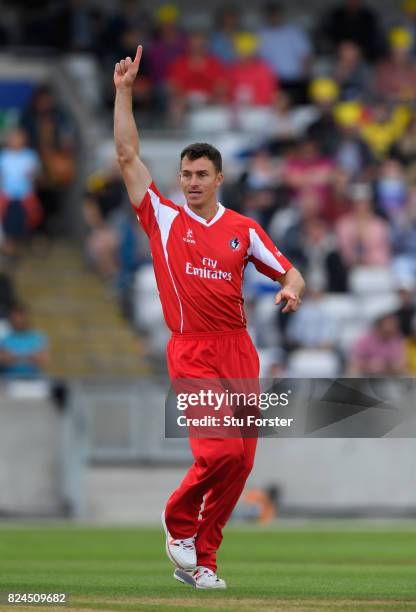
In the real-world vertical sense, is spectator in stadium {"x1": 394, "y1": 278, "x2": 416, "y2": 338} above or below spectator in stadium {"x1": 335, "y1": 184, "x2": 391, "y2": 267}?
below

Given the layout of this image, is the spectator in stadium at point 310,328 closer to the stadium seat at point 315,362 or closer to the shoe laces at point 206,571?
the stadium seat at point 315,362

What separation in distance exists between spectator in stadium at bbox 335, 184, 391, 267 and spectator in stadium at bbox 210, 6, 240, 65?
4806 mm

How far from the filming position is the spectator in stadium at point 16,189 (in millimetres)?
22594

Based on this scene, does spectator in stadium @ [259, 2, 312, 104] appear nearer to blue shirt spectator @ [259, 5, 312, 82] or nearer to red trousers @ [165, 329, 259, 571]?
blue shirt spectator @ [259, 5, 312, 82]

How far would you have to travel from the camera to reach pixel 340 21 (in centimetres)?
2822

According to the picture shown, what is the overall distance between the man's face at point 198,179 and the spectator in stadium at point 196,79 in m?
15.8

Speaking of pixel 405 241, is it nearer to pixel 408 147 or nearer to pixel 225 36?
pixel 408 147

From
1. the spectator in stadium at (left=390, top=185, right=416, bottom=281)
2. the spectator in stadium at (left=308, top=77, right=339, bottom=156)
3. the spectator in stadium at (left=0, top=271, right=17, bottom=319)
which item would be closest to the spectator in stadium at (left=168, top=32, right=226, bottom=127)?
the spectator in stadium at (left=308, top=77, right=339, bottom=156)

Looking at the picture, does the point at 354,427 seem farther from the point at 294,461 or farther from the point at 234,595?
the point at 294,461

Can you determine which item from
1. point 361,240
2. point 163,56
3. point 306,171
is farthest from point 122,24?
point 361,240

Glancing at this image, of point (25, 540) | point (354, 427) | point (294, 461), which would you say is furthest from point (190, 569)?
point (294, 461)

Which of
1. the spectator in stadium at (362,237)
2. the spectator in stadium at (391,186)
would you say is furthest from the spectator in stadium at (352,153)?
the spectator in stadium at (362,237)

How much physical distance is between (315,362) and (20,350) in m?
3.52

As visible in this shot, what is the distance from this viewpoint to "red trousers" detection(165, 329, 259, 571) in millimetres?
9617
